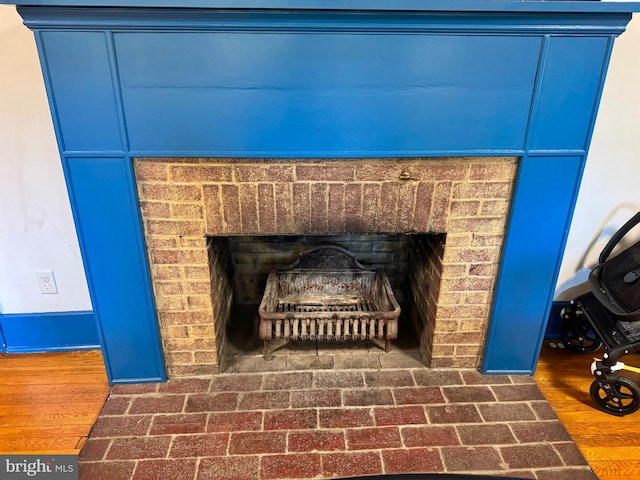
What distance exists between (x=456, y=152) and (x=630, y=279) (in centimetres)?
95

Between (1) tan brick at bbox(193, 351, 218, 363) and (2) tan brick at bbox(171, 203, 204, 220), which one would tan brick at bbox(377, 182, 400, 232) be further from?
(1) tan brick at bbox(193, 351, 218, 363)

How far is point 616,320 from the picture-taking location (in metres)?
1.96

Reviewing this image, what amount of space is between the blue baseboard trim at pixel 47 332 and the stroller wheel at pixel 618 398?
8.19ft

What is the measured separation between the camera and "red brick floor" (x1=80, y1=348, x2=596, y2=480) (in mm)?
1695

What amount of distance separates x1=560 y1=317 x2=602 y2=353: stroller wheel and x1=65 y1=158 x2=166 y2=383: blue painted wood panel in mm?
2121

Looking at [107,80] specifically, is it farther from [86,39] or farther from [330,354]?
[330,354]

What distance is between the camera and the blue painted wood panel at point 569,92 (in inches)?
63.3

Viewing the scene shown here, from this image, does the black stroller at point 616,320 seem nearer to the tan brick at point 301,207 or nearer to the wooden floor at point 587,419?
the wooden floor at point 587,419

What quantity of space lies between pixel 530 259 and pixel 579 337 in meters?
0.72

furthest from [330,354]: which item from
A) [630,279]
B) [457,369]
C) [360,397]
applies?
[630,279]

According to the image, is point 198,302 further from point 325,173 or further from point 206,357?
point 325,173

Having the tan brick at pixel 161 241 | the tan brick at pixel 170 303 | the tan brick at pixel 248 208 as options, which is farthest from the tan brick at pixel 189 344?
the tan brick at pixel 248 208

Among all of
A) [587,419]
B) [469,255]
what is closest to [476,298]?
[469,255]

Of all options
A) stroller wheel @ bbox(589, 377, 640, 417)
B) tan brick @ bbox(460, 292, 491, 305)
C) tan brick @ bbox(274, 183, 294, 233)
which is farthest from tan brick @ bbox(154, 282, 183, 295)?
stroller wheel @ bbox(589, 377, 640, 417)
